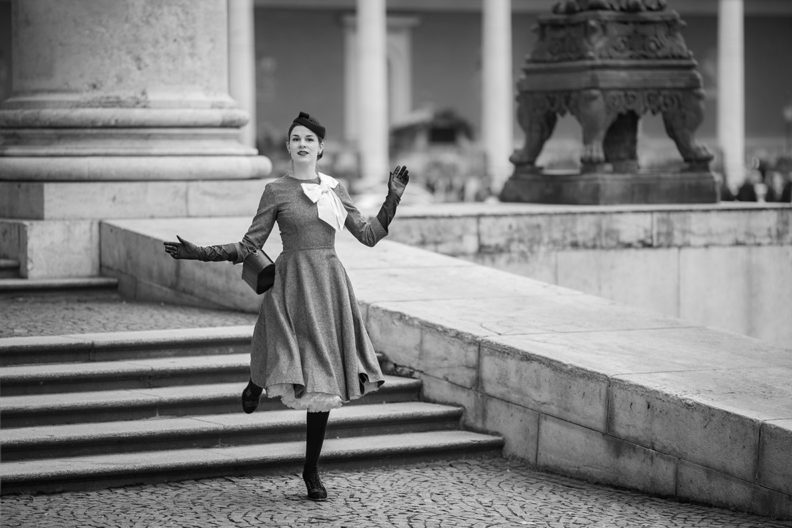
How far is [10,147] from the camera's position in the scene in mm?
11945

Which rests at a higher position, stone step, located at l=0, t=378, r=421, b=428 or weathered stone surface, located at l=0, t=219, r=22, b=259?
weathered stone surface, located at l=0, t=219, r=22, b=259

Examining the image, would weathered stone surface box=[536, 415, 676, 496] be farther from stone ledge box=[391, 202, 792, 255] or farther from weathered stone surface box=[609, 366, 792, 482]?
stone ledge box=[391, 202, 792, 255]

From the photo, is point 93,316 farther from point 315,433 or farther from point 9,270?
point 315,433

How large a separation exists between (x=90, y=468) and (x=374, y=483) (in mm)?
1289

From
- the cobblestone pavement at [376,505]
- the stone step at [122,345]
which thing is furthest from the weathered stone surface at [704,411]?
the stone step at [122,345]

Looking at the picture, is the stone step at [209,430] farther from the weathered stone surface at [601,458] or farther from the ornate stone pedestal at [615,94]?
the ornate stone pedestal at [615,94]

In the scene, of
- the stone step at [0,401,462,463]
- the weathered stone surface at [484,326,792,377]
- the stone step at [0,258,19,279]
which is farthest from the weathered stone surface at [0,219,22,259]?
the weathered stone surface at [484,326,792,377]

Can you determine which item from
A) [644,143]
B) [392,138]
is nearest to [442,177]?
[392,138]

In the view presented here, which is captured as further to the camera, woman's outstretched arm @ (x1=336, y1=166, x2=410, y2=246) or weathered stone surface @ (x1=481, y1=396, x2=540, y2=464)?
weathered stone surface @ (x1=481, y1=396, x2=540, y2=464)

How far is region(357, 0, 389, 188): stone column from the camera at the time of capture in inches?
1678

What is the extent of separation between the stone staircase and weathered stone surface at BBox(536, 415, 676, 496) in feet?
1.35

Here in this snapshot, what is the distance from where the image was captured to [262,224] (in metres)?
6.85

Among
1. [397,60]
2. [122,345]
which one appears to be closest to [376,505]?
[122,345]

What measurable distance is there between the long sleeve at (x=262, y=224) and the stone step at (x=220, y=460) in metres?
1.04
